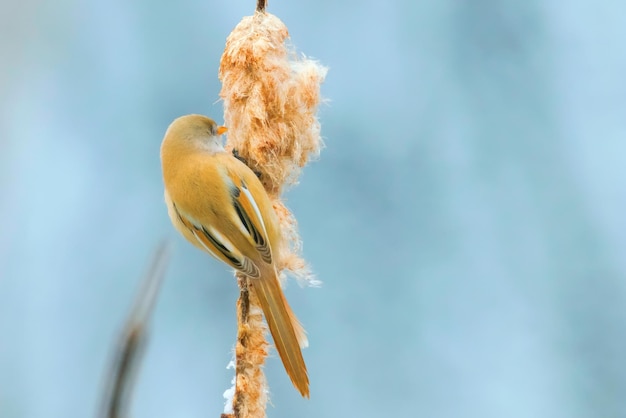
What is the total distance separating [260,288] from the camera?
2.64ft

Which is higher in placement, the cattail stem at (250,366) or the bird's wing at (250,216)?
the bird's wing at (250,216)

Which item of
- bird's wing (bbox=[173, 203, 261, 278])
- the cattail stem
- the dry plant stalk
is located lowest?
the cattail stem

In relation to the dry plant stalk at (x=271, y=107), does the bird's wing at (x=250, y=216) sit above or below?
below

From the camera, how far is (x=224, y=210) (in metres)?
0.86

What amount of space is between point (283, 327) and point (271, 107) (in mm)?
280

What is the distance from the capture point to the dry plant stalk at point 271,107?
84cm

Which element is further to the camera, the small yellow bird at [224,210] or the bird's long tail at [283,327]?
the small yellow bird at [224,210]

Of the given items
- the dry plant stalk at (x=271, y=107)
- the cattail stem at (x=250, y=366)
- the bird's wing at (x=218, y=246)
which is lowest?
the cattail stem at (x=250, y=366)

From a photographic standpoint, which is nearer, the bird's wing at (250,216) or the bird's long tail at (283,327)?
the bird's long tail at (283,327)

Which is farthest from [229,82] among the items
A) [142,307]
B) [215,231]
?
[142,307]

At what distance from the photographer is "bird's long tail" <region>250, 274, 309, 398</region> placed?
0.70 meters

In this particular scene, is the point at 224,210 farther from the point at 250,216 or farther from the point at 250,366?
the point at 250,366

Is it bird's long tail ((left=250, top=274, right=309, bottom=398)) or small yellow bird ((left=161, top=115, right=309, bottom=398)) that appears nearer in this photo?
bird's long tail ((left=250, top=274, right=309, bottom=398))

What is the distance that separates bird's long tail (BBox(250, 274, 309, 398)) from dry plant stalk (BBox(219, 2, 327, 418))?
0.7 inches
